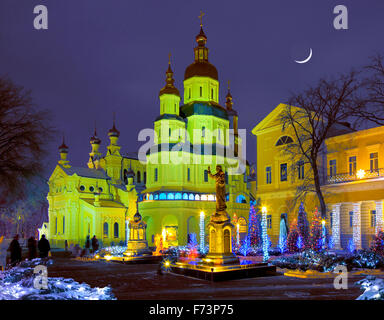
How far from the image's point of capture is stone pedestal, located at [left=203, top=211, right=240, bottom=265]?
16.3 m

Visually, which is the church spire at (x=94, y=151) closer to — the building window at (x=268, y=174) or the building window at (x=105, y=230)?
the building window at (x=105, y=230)

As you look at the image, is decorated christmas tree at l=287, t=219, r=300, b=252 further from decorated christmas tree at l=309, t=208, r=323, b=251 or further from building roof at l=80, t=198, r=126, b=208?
building roof at l=80, t=198, r=126, b=208

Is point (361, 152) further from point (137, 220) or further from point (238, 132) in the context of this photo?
point (238, 132)

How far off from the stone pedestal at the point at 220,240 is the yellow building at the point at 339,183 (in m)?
15.6

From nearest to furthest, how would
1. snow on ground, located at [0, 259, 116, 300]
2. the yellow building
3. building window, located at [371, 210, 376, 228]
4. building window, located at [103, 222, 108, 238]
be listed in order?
1. snow on ground, located at [0, 259, 116, 300]
2. the yellow building
3. building window, located at [371, 210, 376, 228]
4. building window, located at [103, 222, 108, 238]

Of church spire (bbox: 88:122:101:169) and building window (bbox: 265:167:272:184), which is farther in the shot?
church spire (bbox: 88:122:101:169)

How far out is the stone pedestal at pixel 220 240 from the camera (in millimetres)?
16266

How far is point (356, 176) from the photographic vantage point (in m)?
29.9

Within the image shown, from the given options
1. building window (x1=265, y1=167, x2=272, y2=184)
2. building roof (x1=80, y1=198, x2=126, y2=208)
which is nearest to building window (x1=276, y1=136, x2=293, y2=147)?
building window (x1=265, y1=167, x2=272, y2=184)

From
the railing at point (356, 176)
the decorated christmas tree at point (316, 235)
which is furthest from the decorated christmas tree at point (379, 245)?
the railing at point (356, 176)

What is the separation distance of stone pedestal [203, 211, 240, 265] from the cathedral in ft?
101

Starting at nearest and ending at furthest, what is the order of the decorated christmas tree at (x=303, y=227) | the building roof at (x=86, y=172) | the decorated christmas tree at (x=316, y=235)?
the decorated christmas tree at (x=316, y=235)
the decorated christmas tree at (x=303, y=227)
the building roof at (x=86, y=172)
